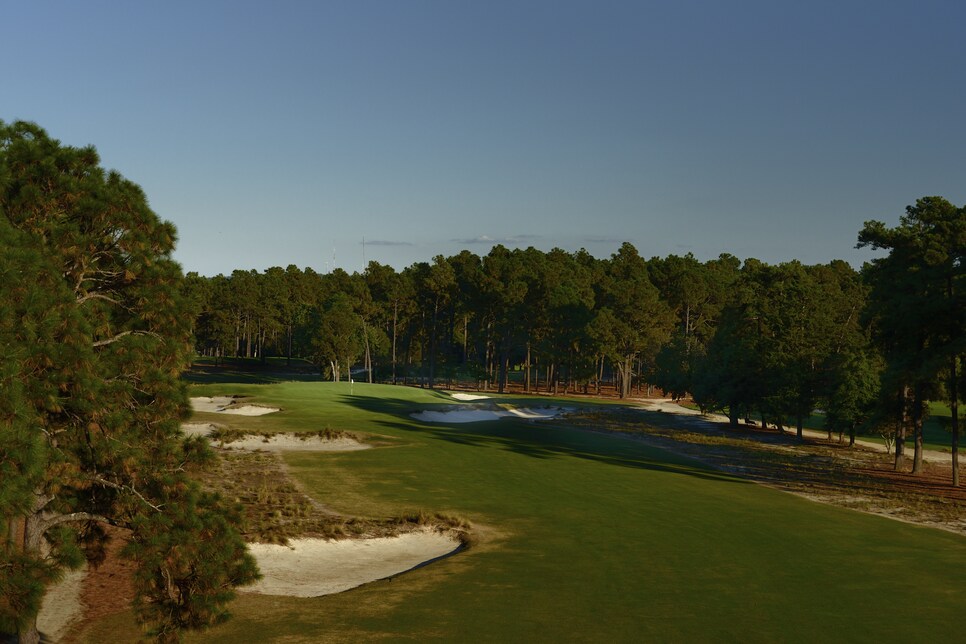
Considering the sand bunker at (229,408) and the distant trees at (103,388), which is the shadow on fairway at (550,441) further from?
the distant trees at (103,388)

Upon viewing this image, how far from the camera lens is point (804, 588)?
2098 cm

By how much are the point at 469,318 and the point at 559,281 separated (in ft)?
103

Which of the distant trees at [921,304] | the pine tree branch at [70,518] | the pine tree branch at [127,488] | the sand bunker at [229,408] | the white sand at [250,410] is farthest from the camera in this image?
the sand bunker at [229,408]

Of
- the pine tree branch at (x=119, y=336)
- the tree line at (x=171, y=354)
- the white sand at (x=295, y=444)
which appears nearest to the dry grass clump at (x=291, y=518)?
the tree line at (x=171, y=354)

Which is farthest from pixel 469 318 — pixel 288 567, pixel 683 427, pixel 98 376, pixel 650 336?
pixel 98 376

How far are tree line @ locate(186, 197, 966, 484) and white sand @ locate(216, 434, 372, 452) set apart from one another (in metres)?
21.5

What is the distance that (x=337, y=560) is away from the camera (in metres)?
24.3

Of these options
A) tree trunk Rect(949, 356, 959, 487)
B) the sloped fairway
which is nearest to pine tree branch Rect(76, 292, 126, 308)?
the sloped fairway

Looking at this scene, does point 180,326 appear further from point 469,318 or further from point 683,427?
point 469,318

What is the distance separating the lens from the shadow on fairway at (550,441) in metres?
45.4

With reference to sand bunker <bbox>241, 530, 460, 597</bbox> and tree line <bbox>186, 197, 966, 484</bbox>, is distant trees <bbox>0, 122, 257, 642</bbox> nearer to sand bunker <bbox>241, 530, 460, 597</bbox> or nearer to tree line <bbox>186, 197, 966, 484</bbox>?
tree line <bbox>186, 197, 966, 484</bbox>

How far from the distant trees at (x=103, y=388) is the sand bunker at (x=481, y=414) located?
52.4 metres

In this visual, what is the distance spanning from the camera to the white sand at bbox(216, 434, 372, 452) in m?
44.3

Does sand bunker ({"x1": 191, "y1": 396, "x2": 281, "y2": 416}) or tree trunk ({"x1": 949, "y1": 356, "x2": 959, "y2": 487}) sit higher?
tree trunk ({"x1": 949, "y1": 356, "x2": 959, "y2": 487})
